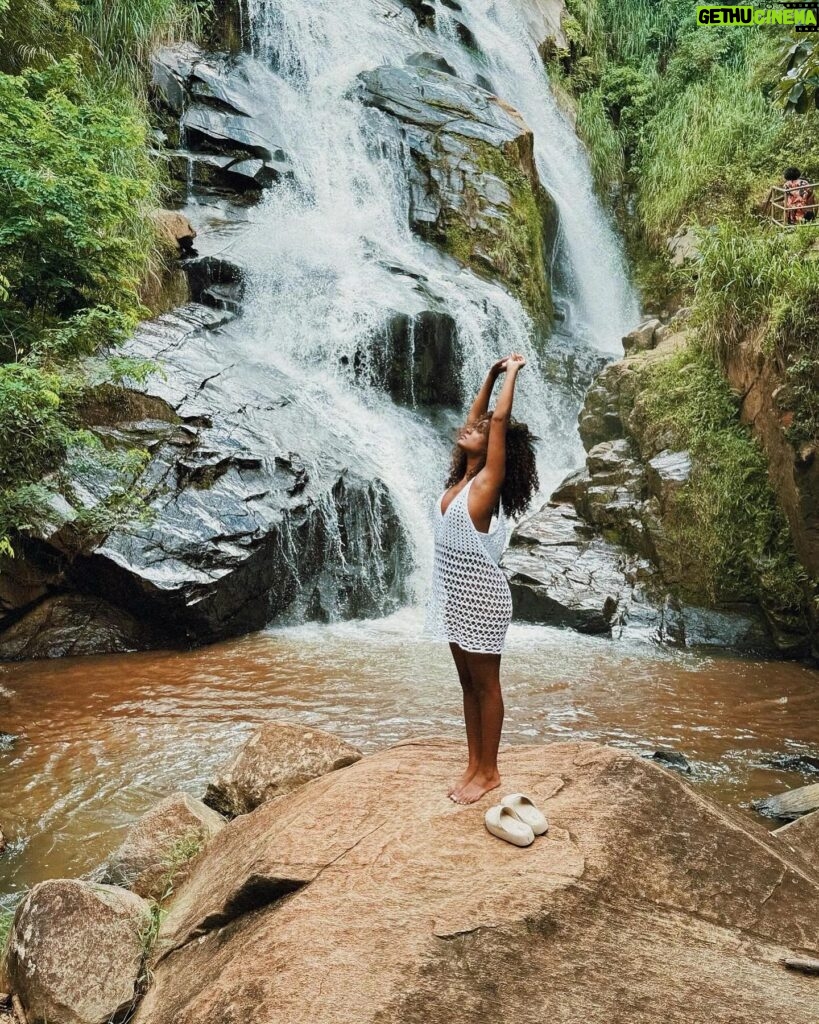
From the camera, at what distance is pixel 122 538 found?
8.40 m

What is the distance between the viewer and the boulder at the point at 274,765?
4484 mm

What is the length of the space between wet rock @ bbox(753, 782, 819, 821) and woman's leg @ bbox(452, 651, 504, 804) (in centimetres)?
250

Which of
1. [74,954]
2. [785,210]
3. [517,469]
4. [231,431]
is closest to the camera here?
[74,954]

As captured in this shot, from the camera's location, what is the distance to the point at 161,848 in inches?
163

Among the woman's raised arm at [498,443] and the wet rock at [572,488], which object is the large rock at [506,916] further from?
the wet rock at [572,488]

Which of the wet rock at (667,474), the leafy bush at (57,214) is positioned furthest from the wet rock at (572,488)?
the leafy bush at (57,214)

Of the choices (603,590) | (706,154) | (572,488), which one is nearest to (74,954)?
(603,590)

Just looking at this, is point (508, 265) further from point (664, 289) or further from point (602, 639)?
point (602, 639)

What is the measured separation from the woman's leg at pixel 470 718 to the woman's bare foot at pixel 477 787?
2 centimetres

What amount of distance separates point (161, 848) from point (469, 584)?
2.02 metres

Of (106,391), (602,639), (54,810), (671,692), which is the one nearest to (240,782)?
(54,810)

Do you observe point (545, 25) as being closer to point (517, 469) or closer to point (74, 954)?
point (517, 469)

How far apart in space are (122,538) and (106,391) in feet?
5.75

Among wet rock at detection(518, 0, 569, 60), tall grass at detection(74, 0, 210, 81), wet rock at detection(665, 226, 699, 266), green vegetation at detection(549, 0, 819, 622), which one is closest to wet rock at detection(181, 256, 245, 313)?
tall grass at detection(74, 0, 210, 81)
